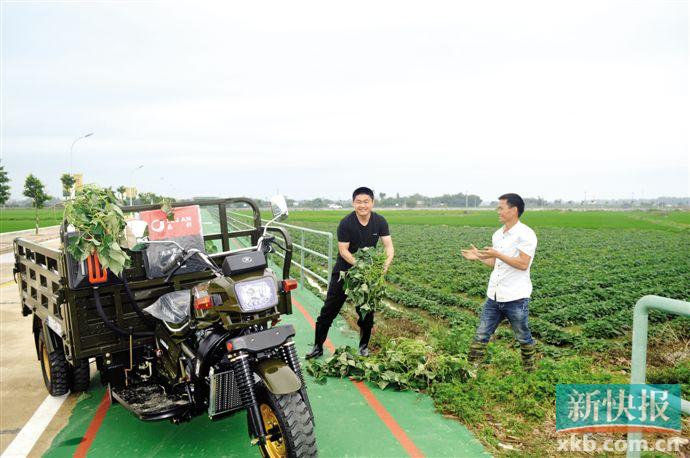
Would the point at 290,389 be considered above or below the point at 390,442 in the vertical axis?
above

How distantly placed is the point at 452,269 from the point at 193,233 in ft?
38.2

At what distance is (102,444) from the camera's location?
12.7 feet

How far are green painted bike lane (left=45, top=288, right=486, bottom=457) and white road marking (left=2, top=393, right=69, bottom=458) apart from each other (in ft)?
0.64

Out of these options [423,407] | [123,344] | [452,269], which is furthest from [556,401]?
[452,269]

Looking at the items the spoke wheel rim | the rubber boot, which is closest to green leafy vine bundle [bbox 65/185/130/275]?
the spoke wheel rim

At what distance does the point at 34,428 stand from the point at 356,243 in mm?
3501

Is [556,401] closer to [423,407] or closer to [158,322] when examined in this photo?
[423,407]

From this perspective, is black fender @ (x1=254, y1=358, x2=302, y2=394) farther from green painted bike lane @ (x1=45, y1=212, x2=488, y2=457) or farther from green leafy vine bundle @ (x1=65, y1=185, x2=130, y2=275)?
green leafy vine bundle @ (x1=65, y1=185, x2=130, y2=275)

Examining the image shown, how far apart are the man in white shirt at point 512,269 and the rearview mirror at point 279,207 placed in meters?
1.98

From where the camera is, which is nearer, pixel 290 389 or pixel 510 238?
pixel 290 389

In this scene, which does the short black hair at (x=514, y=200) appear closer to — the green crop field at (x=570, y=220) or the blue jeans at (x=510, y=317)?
the blue jeans at (x=510, y=317)

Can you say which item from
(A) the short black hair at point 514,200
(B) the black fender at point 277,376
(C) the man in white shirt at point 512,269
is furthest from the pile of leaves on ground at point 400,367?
(B) the black fender at point 277,376

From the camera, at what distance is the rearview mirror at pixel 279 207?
3760mm

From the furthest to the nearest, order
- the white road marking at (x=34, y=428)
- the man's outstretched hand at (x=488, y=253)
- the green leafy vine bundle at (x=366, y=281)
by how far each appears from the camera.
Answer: the green leafy vine bundle at (x=366, y=281), the man's outstretched hand at (x=488, y=253), the white road marking at (x=34, y=428)
